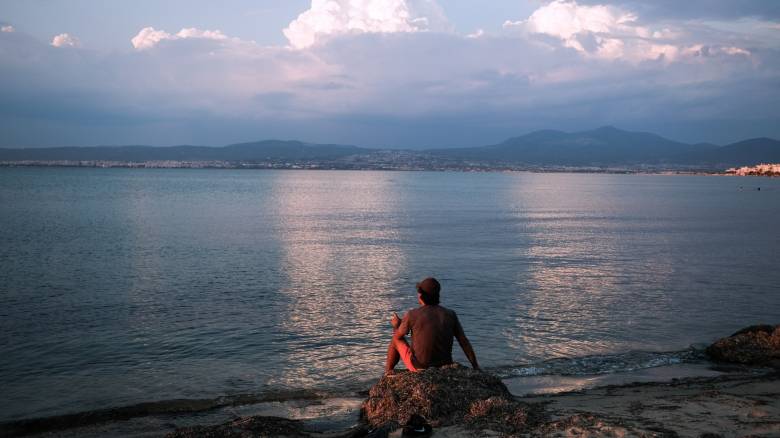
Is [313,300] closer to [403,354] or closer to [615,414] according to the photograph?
[403,354]

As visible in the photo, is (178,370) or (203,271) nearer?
(178,370)

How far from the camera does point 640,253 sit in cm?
3528

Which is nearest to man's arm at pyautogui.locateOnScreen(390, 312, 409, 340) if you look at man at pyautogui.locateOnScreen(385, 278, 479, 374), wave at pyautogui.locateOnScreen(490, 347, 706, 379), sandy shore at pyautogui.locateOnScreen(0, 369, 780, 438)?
man at pyautogui.locateOnScreen(385, 278, 479, 374)

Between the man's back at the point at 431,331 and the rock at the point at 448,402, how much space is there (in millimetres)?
337

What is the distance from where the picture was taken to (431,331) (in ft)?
34.6

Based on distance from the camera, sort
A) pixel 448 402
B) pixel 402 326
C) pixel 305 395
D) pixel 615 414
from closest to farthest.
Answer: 1. pixel 448 402
2. pixel 615 414
3. pixel 402 326
4. pixel 305 395

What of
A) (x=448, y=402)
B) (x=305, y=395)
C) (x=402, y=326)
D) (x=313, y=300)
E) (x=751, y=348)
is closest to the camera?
(x=448, y=402)

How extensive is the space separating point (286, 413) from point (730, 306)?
15995 millimetres

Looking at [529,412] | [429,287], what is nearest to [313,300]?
[429,287]

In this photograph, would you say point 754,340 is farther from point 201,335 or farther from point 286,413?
point 201,335

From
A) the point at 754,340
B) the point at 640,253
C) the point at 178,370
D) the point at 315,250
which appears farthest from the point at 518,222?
the point at 178,370

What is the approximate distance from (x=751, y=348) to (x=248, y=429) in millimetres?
11411

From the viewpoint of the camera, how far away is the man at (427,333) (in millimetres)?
10461

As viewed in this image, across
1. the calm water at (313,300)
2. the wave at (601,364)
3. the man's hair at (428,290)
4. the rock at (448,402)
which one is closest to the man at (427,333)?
the man's hair at (428,290)
